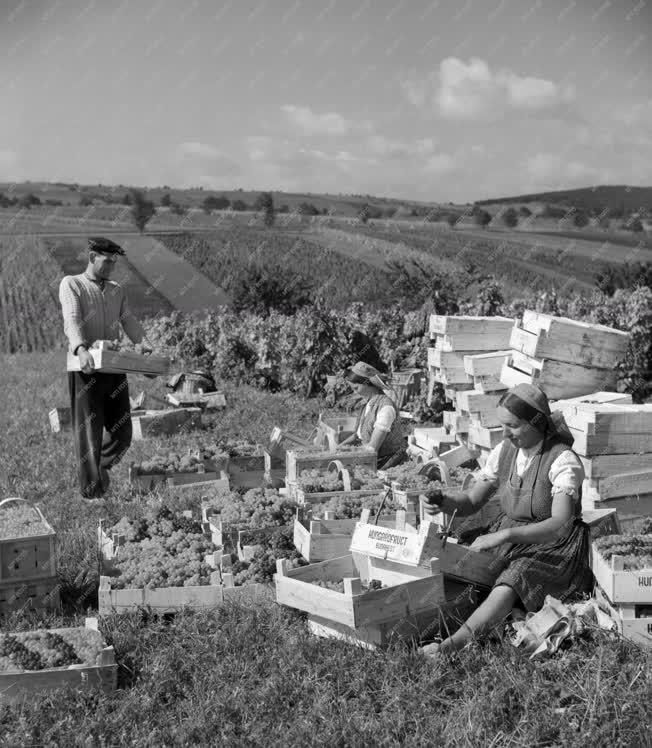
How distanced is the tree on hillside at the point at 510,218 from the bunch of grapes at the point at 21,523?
113ft

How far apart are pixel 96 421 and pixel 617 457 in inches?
164

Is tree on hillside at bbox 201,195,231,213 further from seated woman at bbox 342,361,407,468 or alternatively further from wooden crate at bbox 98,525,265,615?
wooden crate at bbox 98,525,265,615

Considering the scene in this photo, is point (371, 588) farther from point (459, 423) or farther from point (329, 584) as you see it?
point (459, 423)

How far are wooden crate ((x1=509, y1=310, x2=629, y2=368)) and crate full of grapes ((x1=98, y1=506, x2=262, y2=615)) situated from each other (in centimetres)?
316

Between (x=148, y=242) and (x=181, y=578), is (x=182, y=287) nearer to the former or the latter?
(x=148, y=242)

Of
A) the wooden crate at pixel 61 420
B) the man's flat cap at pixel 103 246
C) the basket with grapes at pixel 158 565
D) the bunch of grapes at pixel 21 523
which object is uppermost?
the man's flat cap at pixel 103 246

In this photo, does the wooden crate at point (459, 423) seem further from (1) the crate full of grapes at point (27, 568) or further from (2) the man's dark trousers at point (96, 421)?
(1) the crate full of grapes at point (27, 568)

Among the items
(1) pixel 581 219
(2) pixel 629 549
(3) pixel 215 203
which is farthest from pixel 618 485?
(3) pixel 215 203

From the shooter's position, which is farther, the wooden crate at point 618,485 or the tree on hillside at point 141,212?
the tree on hillside at point 141,212

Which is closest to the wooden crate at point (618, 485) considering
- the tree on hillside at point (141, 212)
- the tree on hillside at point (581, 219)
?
the tree on hillside at point (581, 219)

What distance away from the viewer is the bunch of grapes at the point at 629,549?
406 cm

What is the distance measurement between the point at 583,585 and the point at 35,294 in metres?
24.6

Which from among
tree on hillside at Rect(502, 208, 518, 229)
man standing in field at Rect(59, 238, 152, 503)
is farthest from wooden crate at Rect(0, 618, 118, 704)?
tree on hillside at Rect(502, 208, 518, 229)

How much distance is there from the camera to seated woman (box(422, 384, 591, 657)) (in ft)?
14.0
